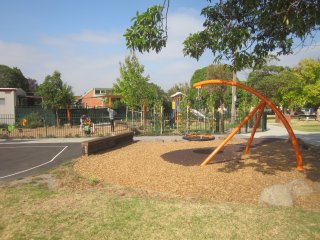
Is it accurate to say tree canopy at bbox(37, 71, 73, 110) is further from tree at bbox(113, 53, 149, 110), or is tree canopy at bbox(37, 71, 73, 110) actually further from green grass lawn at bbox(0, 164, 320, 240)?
green grass lawn at bbox(0, 164, 320, 240)

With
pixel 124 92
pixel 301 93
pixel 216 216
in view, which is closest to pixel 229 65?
pixel 216 216

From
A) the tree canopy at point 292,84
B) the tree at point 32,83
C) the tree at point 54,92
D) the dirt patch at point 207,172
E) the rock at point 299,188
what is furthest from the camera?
the tree at point 32,83

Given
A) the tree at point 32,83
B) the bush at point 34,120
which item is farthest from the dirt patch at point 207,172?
the tree at point 32,83

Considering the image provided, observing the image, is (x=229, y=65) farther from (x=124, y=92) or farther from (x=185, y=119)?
(x=124, y=92)

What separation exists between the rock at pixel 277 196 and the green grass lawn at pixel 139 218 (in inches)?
16.9

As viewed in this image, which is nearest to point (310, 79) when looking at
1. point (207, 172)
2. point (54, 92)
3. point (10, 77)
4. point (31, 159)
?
→ point (54, 92)

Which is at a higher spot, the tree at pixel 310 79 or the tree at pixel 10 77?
the tree at pixel 10 77

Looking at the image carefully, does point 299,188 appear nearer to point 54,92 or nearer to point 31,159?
point 31,159

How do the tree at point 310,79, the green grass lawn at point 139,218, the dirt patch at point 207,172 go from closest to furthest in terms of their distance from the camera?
the green grass lawn at point 139,218
the dirt patch at point 207,172
the tree at point 310,79

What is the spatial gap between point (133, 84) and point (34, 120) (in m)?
9.20

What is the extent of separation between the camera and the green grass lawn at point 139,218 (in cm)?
553

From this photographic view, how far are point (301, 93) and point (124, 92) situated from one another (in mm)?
26092

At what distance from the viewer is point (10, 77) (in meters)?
64.1

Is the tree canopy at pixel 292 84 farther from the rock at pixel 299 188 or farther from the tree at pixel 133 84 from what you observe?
the rock at pixel 299 188
